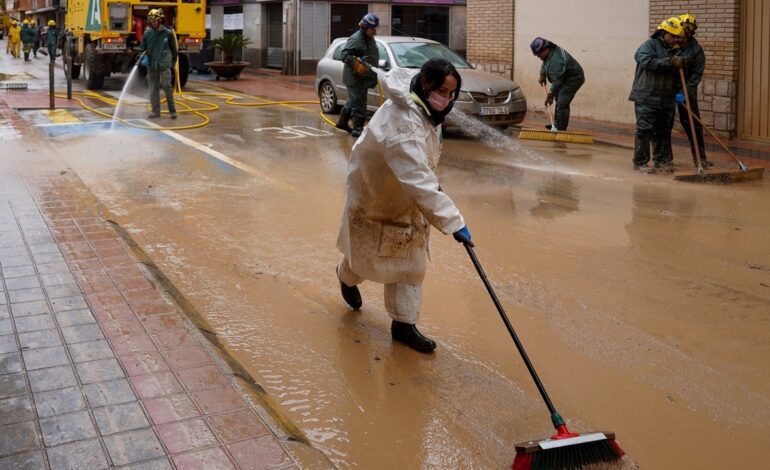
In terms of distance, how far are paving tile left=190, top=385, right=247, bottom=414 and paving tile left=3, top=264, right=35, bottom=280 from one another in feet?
7.51

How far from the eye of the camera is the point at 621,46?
14758 millimetres

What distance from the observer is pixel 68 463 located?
3061mm

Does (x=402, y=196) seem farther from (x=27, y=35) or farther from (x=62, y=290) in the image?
(x=27, y=35)

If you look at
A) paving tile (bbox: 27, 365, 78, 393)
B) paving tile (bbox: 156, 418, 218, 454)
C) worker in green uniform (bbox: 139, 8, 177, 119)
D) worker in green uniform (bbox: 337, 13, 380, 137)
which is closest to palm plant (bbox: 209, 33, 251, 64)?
worker in green uniform (bbox: 139, 8, 177, 119)

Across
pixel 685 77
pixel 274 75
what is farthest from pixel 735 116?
pixel 274 75

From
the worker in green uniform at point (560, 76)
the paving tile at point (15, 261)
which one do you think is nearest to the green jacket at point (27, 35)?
the worker in green uniform at point (560, 76)

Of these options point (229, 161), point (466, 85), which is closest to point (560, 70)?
point (466, 85)

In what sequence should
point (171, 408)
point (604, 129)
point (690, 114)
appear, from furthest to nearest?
point (604, 129)
point (690, 114)
point (171, 408)

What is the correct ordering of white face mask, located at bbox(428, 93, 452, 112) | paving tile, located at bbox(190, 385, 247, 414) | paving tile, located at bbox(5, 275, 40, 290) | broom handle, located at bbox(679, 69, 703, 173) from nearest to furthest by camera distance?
paving tile, located at bbox(190, 385, 247, 414), white face mask, located at bbox(428, 93, 452, 112), paving tile, located at bbox(5, 275, 40, 290), broom handle, located at bbox(679, 69, 703, 173)

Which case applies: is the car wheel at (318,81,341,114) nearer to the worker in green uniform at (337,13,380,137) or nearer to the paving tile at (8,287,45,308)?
the worker in green uniform at (337,13,380,137)

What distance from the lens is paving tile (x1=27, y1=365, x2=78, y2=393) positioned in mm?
3730

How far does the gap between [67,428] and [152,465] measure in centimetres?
50

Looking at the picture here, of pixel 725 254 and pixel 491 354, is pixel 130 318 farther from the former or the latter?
pixel 725 254

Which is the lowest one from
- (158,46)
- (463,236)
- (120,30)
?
(463,236)
